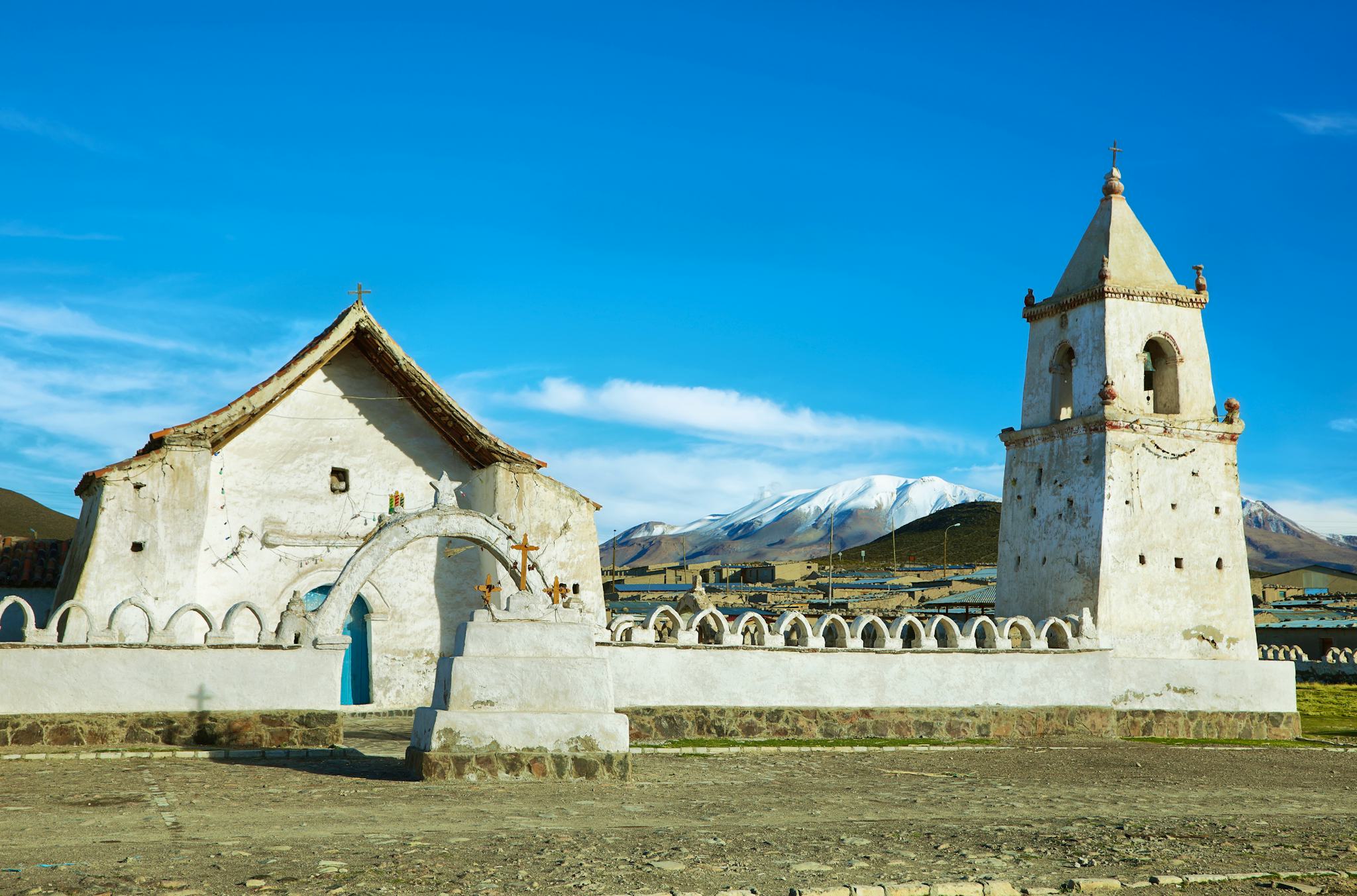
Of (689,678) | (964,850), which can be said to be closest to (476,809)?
(964,850)

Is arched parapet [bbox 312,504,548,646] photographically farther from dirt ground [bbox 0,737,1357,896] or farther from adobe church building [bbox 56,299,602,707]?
dirt ground [bbox 0,737,1357,896]

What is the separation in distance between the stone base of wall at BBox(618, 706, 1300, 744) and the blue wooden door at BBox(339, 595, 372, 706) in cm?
580

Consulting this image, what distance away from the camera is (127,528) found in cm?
1847

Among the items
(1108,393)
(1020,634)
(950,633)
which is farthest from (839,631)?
(1108,393)

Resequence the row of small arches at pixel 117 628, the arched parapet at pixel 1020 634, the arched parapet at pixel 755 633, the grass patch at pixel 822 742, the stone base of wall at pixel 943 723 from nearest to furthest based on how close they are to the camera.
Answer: the row of small arches at pixel 117 628 < the grass patch at pixel 822 742 < the stone base of wall at pixel 943 723 < the arched parapet at pixel 755 633 < the arched parapet at pixel 1020 634

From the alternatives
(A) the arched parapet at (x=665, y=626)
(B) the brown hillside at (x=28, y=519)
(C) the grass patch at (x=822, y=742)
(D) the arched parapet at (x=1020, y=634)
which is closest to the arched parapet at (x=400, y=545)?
(A) the arched parapet at (x=665, y=626)

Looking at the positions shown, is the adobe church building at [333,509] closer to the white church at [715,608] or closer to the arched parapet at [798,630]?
the white church at [715,608]

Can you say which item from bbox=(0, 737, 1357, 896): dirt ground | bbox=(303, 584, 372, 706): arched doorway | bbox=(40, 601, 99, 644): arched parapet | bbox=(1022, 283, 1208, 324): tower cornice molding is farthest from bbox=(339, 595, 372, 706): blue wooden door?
bbox=(1022, 283, 1208, 324): tower cornice molding

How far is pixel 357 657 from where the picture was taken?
20.9 m

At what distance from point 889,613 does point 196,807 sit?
113ft

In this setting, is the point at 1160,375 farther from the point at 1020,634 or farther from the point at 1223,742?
the point at 1223,742

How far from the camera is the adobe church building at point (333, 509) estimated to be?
1866 cm

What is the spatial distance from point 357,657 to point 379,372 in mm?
4745

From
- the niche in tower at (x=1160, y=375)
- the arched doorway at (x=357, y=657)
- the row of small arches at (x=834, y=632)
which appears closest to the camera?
the row of small arches at (x=834, y=632)
